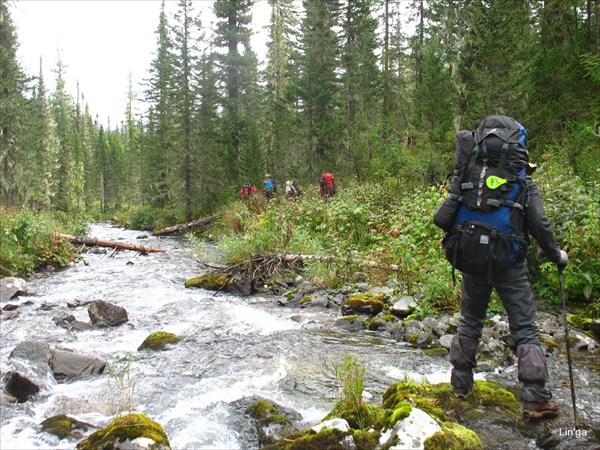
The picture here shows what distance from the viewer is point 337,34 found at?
24.4 m

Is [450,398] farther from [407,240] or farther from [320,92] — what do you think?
[320,92]

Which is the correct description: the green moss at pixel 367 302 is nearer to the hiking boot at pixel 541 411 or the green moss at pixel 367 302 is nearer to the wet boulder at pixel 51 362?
the hiking boot at pixel 541 411

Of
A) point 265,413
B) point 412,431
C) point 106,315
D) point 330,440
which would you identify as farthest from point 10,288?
point 412,431

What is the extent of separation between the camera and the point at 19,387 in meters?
4.91

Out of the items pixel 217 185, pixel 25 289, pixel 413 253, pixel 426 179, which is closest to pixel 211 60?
pixel 217 185

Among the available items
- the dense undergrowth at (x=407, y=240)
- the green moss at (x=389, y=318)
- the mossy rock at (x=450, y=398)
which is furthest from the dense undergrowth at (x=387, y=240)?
the mossy rock at (x=450, y=398)

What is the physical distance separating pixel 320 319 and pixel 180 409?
3.73 meters

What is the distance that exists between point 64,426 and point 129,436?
4.05 ft

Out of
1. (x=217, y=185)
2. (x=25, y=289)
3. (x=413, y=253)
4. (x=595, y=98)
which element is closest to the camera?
(x=413, y=253)

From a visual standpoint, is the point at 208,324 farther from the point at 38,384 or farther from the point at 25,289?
the point at 25,289

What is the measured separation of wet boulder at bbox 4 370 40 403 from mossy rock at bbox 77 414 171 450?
71.2 inches

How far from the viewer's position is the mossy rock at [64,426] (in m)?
4.08

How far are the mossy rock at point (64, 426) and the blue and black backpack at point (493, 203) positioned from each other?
13.0 ft

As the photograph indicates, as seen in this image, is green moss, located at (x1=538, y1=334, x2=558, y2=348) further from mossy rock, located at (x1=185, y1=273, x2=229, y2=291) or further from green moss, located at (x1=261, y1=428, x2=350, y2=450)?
mossy rock, located at (x1=185, y1=273, x2=229, y2=291)
